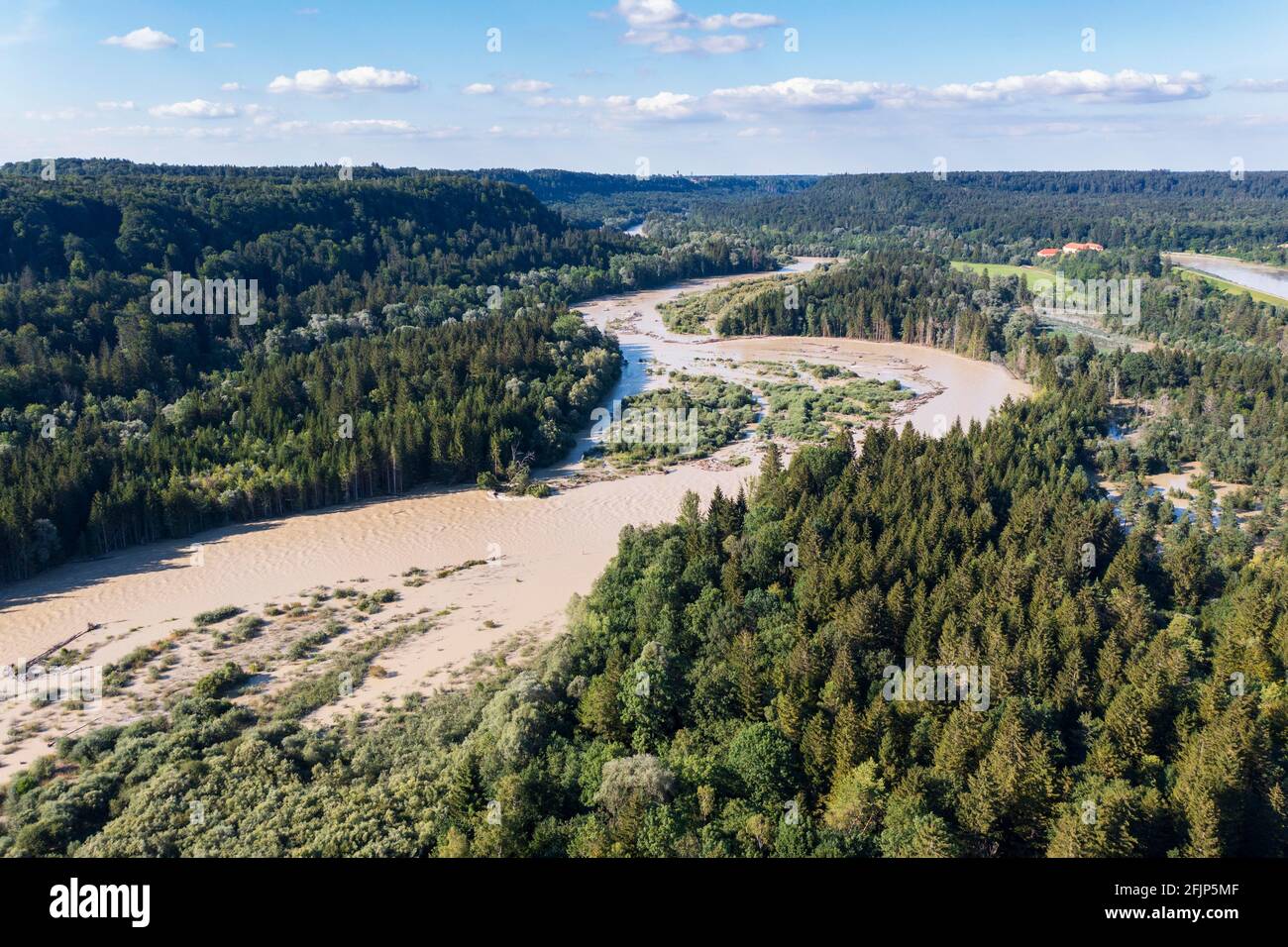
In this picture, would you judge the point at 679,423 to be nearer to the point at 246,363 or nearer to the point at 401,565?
the point at 401,565

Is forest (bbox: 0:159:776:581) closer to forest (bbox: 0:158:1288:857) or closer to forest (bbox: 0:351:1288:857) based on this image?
forest (bbox: 0:158:1288:857)

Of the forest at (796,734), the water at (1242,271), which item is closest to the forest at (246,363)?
the forest at (796,734)

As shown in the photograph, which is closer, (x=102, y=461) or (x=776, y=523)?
(x=776, y=523)

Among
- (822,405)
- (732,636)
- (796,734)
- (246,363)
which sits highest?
(246,363)

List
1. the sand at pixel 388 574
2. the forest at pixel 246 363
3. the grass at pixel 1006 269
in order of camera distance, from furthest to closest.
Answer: the grass at pixel 1006 269 < the forest at pixel 246 363 < the sand at pixel 388 574

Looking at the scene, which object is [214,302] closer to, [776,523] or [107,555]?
[107,555]

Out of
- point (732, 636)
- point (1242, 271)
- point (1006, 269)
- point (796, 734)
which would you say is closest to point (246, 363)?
point (732, 636)

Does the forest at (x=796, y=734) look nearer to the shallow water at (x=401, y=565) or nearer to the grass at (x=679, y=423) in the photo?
the shallow water at (x=401, y=565)

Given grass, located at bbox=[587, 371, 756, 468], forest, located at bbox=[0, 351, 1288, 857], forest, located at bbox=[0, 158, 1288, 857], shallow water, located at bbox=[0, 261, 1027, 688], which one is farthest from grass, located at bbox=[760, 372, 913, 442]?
forest, located at bbox=[0, 351, 1288, 857]

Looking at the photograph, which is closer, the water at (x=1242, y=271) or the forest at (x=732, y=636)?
the forest at (x=732, y=636)

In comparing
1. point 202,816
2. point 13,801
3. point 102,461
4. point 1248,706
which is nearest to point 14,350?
point 102,461
